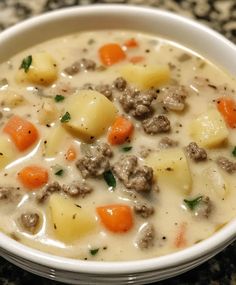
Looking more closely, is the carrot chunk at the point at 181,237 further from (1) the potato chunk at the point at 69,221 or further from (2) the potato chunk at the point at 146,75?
(2) the potato chunk at the point at 146,75

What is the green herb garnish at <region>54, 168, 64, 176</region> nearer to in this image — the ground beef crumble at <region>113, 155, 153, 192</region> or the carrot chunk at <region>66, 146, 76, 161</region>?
the carrot chunk at <region>66, 146, 76, 161</region>

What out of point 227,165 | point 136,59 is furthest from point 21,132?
point 227,165

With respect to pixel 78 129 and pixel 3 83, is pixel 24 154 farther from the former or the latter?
pixel 3 83

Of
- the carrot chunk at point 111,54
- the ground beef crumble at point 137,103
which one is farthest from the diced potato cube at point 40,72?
the ground beef crumble at point 137,103

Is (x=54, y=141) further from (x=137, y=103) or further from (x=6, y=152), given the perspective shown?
(x=137, y=103)

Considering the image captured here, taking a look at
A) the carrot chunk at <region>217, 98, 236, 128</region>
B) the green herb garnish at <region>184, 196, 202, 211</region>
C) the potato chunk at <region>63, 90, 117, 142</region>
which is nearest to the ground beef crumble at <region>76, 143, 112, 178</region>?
the potato chunk at <region>63, 90, 117, 142</region>

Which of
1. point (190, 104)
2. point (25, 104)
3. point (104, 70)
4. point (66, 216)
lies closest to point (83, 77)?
point (104, 70)
